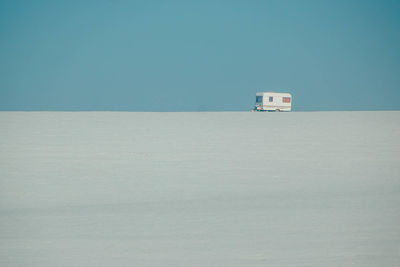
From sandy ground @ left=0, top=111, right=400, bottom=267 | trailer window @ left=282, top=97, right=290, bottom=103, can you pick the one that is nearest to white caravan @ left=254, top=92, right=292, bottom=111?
trailer window @ left=282, top=97, right=290, bottom=103

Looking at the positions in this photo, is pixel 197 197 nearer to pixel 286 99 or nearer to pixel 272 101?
pixel 272 101

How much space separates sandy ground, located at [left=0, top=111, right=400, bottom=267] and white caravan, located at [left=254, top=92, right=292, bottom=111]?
2120 cm

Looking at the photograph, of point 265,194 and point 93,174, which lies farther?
point 93,174

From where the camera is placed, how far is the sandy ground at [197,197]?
404 centimetres

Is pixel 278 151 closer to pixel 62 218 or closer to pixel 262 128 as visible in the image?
pixel 262 128

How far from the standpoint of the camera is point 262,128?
14.2 meters

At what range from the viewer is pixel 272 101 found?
34.6m

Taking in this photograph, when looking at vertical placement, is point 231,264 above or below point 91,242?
below

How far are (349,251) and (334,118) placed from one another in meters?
13.5

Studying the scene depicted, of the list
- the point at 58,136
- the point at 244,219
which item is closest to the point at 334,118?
the point at 58,136

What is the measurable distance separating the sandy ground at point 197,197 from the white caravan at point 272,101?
69.6 ft

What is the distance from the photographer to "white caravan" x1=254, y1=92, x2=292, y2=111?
34312 mm

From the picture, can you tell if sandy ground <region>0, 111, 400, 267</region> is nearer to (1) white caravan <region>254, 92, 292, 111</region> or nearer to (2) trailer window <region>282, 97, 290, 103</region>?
(1) white caravan <region>254, 92, 292, 111</region>

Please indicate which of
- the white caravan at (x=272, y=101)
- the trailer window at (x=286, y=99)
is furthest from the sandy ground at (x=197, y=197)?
the trailer window at (x=286, y=99)
